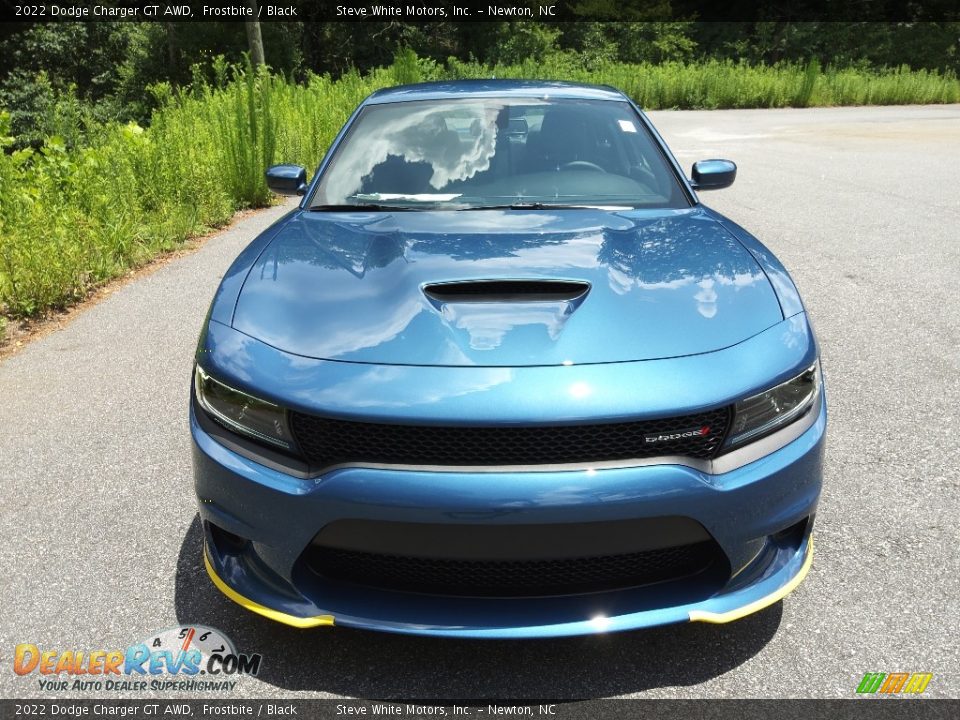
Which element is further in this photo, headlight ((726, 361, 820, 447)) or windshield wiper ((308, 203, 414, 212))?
windshield wiper ((308, 203, 414, 212))

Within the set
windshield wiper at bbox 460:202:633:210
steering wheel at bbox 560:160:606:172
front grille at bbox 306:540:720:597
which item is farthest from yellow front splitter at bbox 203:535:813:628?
steering wheel at bbox 560:160:606:172

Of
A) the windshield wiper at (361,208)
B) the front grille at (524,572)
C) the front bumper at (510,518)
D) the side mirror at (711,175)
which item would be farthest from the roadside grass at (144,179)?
the side mirror at (711,175)

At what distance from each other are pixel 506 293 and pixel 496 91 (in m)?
1.90

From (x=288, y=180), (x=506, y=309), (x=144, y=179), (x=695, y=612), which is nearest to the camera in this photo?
(x=695, y=612)

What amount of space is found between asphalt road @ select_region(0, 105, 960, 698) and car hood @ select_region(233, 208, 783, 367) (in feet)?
2.85

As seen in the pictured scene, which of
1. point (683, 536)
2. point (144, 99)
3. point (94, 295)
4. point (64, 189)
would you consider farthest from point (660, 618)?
point (144, 99)

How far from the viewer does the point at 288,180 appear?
3771 millimetres

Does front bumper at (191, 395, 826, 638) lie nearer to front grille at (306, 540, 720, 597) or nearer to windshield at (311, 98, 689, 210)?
front grille at (306, 540, 720, 597)

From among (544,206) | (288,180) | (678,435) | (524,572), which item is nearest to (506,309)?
(678,435)

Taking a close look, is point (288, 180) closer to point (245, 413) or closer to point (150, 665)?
point (245, 413)

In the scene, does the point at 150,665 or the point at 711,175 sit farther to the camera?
the point at 711,175

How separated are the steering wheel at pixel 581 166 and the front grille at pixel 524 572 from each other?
6.18ft

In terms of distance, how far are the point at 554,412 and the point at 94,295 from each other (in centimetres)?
538

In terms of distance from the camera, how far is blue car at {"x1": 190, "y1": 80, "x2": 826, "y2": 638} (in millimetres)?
1847
